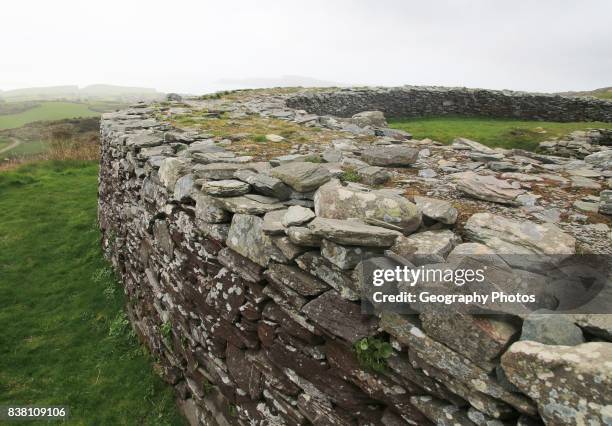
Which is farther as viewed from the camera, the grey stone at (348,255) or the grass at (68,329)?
the grass at (68,329)

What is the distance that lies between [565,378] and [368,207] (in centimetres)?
213

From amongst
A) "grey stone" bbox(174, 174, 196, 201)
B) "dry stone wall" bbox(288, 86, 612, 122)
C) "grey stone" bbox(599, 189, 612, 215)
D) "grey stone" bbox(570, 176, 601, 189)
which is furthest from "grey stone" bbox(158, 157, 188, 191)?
"dry stone wall" bbox(288, 86, 612, 122)

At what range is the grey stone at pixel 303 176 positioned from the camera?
4.84m

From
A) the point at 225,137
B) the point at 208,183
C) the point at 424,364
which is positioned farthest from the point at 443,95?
the point at 424,364

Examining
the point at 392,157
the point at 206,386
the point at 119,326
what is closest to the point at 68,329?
the point at 119,326

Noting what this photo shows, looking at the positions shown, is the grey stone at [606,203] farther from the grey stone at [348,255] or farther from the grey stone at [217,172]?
the grey stone at [217,172]

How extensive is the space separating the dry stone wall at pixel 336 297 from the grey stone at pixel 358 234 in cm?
1

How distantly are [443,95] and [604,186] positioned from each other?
66.0 feet

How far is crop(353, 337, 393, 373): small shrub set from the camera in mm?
3424

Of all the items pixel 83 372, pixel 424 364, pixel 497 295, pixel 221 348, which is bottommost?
pixel 83 372

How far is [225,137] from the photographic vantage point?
827 cm

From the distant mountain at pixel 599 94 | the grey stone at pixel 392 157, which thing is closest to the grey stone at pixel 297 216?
the grey stone at pixel 392 157

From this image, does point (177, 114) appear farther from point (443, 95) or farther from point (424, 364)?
point (443, 95)

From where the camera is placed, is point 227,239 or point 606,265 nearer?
point 606,265
